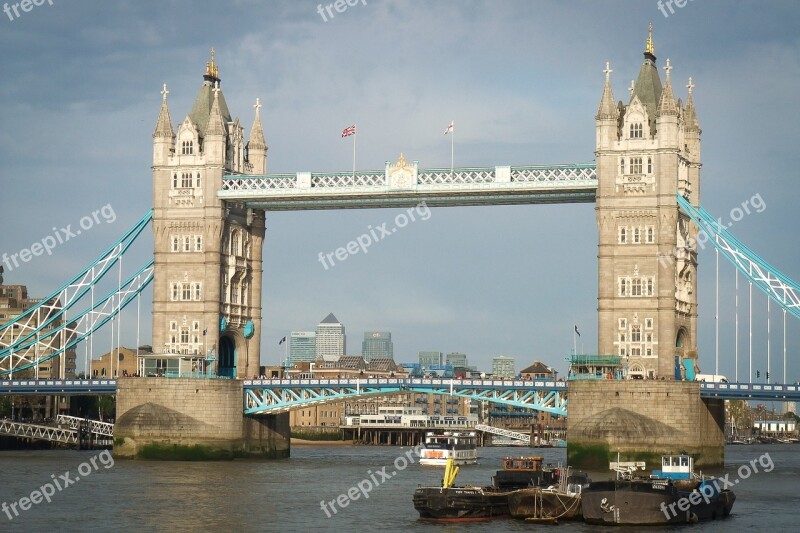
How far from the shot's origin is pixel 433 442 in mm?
119375

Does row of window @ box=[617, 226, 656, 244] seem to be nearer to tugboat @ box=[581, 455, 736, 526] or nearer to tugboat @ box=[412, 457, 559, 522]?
tugboat @ box=[581, 455, 736, 526]

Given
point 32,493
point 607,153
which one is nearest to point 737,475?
point 607,153

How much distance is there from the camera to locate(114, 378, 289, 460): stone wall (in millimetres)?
107812

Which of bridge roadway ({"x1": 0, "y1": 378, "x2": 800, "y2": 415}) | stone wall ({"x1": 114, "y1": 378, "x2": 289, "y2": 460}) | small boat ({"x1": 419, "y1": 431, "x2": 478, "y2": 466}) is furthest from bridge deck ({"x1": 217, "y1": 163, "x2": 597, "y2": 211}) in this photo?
small boat ({"x1": 419, "y1": 431, "x2": 478, "y2": 466})

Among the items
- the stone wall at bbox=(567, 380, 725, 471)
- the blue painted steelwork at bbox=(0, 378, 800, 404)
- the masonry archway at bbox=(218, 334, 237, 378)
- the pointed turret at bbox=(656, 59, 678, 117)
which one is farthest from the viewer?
the masonry archway at bbox=(218, 334, 237, 378)

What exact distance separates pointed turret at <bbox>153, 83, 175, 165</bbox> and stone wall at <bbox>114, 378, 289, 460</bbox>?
17584 mm

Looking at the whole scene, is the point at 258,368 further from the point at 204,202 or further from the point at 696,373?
the point at 696,373

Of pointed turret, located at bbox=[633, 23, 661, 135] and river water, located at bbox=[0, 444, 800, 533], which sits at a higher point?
pointed turret, located at bbox=[633, 23, 661, 135]

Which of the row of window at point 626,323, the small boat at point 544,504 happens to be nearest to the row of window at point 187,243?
the row of window at point 626,323

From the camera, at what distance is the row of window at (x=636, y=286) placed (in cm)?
10412

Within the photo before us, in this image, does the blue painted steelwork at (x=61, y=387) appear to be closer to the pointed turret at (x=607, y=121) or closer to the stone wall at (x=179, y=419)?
the stone wall at (x=179, y=419)

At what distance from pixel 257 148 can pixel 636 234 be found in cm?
3311

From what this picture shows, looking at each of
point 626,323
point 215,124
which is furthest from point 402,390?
point 215,124

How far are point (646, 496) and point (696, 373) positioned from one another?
40.7 m
